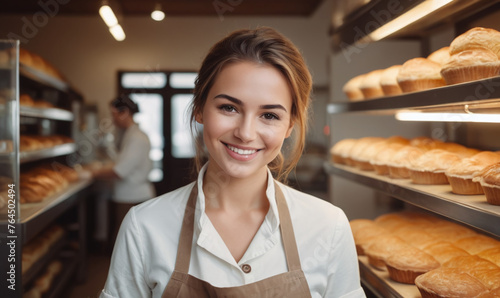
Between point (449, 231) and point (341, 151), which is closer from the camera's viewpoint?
point (449, 231)

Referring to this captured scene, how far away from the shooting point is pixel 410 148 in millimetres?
2074

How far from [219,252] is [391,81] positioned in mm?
1343

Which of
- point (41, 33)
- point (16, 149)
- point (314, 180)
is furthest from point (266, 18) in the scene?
point (16, 149)

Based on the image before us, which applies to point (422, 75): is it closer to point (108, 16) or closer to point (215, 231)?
point (215, 231)

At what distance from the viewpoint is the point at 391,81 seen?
213 cm

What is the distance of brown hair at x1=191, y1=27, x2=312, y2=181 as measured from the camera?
126cm

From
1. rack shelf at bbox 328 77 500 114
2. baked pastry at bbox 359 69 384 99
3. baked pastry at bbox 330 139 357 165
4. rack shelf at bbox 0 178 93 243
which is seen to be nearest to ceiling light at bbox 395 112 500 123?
rack shelf at bbox 328 77 500 114

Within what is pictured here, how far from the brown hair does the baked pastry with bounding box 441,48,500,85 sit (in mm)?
511

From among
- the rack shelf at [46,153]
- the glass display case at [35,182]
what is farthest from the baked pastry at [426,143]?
the rack shelf at [46,153]

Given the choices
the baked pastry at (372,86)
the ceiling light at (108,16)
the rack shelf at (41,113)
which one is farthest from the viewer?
the ceiling light at (108,16)

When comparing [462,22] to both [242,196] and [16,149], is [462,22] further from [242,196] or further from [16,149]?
[16,149]

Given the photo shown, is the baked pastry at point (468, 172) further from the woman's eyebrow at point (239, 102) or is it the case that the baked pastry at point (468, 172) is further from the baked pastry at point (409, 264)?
the woman's eyebrow at point (239, 102)

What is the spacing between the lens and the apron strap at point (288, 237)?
1.28 m

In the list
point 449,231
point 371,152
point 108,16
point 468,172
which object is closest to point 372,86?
point 371,152
